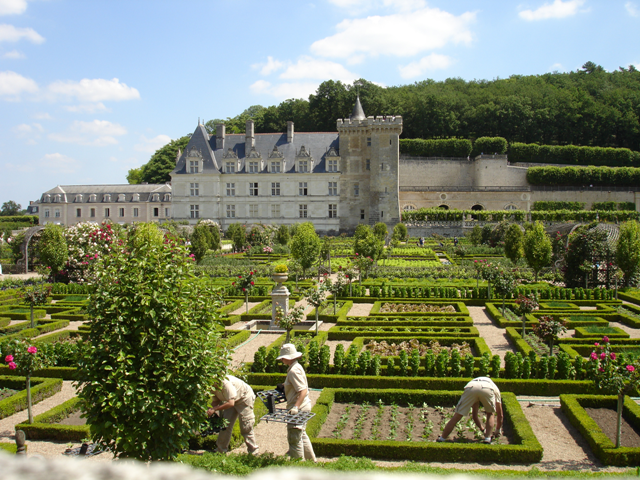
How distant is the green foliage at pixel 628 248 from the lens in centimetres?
1973

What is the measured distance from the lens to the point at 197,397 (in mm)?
5586

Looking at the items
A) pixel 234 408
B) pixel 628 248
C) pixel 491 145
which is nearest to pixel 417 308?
pixel 628 248

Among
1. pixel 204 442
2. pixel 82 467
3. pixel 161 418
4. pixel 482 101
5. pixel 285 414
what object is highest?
pixel 482 101

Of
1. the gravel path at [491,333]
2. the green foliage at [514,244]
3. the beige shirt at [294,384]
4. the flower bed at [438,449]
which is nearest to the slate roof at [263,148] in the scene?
the green foliage at [514,244]

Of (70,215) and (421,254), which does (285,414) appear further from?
(70,215)

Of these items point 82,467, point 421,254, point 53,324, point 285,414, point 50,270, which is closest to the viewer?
point 82,467

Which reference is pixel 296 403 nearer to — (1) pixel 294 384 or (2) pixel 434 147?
(1) pixel 294 384

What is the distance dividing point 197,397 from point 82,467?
4.53 m

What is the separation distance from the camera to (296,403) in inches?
254

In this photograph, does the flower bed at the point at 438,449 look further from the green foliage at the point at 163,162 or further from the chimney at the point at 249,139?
the green foliage at the point at 163,162

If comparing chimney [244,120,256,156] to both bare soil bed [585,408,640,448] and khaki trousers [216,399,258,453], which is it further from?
khaki trousers [216,399,258,453]

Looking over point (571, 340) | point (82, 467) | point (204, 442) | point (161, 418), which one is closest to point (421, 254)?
point (571, 340)

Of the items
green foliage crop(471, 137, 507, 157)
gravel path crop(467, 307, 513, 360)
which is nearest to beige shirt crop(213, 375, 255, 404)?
gravel path crop(467, 307, 513, 360)

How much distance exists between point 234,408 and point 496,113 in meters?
66.0
